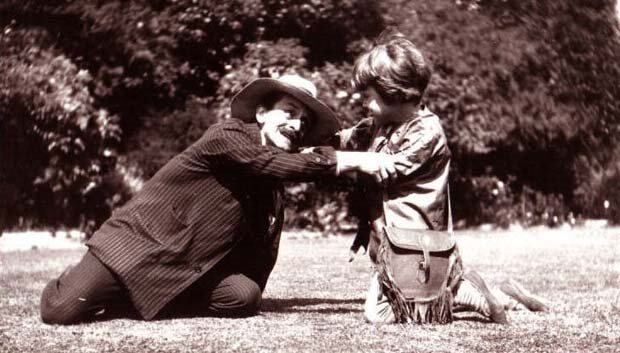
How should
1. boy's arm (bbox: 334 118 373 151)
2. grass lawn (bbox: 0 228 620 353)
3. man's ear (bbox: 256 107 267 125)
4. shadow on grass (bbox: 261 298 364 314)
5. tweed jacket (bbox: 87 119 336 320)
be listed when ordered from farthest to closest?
boy's arm (bbox: 334 118 373 151), shadow on grass (bbox: 261 298 364 314), man's ear (bbox: 256 107 267 125), tweed jacket (bbox: 87 119 336 320), grass lawn (bbox: 0 228 620 353)

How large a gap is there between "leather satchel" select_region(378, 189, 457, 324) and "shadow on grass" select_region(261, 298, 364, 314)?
39 cm

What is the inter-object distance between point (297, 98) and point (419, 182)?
61cm

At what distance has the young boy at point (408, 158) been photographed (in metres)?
4.00

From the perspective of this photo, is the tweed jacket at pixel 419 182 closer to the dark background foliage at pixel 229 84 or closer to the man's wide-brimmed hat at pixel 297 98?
the man's wide-brimmed hat at pixel 297 98

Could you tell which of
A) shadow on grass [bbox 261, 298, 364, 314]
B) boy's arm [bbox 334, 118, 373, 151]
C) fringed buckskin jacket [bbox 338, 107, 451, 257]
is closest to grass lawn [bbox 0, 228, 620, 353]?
shadow on grass [bbox 261, 298, 364, 314]

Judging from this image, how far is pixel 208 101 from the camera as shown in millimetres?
10164

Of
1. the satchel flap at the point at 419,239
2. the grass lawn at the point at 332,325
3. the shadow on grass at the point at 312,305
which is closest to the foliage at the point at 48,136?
the grass lawn at the point at 332,325

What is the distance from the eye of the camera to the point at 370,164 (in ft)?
12.8

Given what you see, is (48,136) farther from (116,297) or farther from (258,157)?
(258,157)

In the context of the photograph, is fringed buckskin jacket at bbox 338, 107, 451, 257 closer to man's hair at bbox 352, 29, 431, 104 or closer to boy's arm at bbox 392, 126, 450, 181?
boy's arm at bbox 392, 126, 450, 181

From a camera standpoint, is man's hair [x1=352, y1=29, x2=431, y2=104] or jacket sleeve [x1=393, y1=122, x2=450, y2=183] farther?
man's hair [x1=352, y1=29, x2=431, y2=104]

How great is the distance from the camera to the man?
3.92 m

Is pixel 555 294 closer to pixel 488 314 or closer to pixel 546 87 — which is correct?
pixel 488 314

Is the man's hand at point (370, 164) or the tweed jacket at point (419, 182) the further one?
the tweed jacket at point (419, 182)
